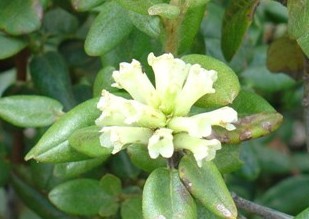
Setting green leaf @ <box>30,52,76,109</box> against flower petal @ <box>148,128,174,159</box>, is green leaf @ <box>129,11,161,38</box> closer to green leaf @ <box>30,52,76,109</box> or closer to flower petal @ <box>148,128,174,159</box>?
flower petal @ <box>148,128,174,159</box>

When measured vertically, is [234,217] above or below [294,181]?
above

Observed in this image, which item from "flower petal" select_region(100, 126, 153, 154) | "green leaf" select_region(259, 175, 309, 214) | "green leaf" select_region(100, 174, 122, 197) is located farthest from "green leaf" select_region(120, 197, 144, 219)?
"green leaf" select_region(259, 175, 309, 214)

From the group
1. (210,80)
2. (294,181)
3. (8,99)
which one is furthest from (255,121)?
(294,181)

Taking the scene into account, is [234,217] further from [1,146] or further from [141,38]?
[1,146]

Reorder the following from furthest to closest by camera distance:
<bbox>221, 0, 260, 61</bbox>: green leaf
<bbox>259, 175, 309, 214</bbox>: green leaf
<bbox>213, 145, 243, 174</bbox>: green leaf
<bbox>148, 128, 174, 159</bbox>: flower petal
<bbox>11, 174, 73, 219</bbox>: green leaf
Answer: <bbox>259, 175, 309, 214</bbox>: green leaf → <bbox>11, 174, 73, 219</bbox>: green leaf → <bbox>221, 0, 260, 61</bbox>: green leaf → <bbox>213, 145, 243, 174</bbox>: green leaf → <bbox>148, 128, 174, 159</bbox>: flower petal

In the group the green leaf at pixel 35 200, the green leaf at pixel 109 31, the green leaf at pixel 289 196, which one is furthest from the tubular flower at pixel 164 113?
the green leaf at pixel 289 196

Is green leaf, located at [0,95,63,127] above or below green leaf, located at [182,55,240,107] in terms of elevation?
below
